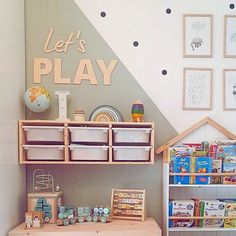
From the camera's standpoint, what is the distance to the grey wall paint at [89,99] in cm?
229

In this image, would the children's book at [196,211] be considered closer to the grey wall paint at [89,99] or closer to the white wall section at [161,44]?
the grey wall paint at [89,99]

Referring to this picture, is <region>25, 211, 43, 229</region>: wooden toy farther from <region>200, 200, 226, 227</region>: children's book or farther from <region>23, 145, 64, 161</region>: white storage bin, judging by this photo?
<region>200, 200, 226, 227</region>: children's book

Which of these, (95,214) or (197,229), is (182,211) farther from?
(95,214)

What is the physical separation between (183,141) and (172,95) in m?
0.35

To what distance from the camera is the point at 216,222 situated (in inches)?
86.2

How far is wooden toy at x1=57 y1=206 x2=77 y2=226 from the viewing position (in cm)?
202

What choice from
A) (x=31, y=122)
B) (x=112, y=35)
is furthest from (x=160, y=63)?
(x=31, y=122)

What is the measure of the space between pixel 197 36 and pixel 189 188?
1.13 metres

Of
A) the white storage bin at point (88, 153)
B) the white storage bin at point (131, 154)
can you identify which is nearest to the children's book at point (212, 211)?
the white storage bin at point (131, 154)

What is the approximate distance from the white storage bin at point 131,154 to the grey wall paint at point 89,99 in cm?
20

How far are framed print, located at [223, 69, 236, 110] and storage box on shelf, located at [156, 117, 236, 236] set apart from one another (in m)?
0.20

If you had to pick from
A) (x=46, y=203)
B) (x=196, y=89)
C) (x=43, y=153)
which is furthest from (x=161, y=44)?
(x=46, y=203)

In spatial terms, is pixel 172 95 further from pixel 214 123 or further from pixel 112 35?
pixel 112 35

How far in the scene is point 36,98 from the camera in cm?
212
